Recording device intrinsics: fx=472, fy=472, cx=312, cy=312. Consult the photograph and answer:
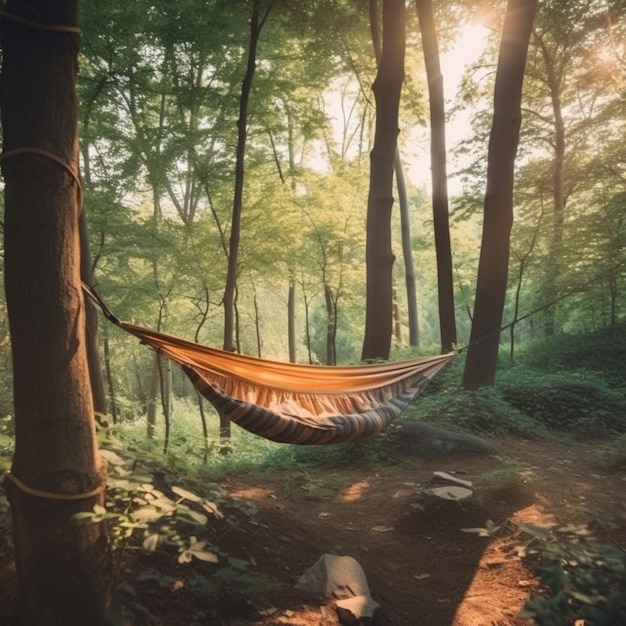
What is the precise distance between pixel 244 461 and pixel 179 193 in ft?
22.6

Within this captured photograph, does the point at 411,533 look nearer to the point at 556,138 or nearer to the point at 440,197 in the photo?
the point at 440,197

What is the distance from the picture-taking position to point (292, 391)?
2150mm

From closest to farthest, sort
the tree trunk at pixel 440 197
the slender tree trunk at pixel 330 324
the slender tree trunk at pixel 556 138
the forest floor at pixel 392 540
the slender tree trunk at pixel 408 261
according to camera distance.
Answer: the forest floor at pixel 392 540 < the tree trunk at pixel 440 197 < the slender tree trunk at pixel 556 138 < the slender tree trunk at pixel 330 324 < the slender tree trunk at pixel 408 261

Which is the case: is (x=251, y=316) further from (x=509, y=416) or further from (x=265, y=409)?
(x=265, y=409)

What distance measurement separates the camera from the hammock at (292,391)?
5.54ft

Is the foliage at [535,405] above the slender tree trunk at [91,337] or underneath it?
underneath

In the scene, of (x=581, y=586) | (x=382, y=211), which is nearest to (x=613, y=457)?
(x=581, y=586)

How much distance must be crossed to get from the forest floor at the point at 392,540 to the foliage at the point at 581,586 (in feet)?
1.28


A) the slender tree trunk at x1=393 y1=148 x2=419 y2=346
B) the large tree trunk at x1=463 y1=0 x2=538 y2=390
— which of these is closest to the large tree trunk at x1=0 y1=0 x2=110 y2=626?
the large tree trunk at x1=463 y1=0 x2=538 y2=390

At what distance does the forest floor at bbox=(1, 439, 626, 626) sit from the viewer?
56.1 inches

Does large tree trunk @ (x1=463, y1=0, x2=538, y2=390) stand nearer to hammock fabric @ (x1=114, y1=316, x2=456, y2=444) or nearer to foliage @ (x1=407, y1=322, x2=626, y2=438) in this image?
foliage @ (x1=407, y1=322, x2=626, y2=438)

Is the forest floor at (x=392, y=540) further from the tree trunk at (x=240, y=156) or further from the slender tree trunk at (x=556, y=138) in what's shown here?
the slender tree trunk at (x=556, y=138)

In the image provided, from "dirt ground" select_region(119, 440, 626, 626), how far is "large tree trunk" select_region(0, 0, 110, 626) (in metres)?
0.32

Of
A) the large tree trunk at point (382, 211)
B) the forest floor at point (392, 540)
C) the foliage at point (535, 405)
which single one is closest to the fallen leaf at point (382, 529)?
the forest floor at point (392, 540)
